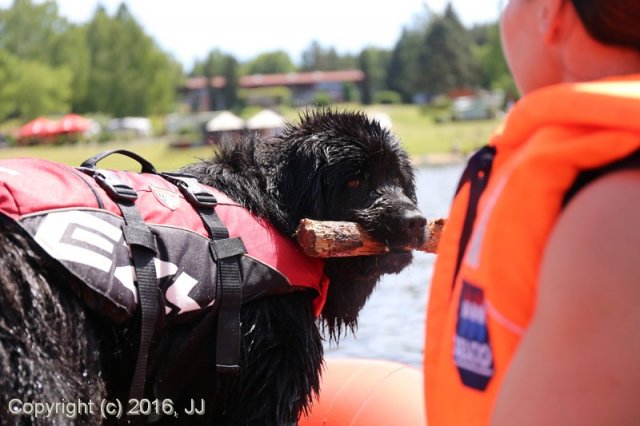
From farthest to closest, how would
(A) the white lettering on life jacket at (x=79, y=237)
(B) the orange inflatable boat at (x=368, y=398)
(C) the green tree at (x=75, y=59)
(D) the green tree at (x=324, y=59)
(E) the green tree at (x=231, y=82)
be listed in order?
(D) the green tree at (x=324, y=59) → (E) the green tree at (x=231, y=82) → (C) the green tree at (x=75, y=59) → (B) the orange inflatable boat at (x=368, y=398) → (A) the white lettering on life jacket at (x=79, y=237)

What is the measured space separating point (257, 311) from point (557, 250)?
229 centimetres

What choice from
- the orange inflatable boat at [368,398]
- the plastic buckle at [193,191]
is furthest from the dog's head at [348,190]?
the orange inflatable boat at [368,398]

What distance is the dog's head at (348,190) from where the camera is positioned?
12.0 feet

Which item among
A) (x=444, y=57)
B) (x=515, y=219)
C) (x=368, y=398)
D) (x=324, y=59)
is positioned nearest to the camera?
(x=515, y=219)

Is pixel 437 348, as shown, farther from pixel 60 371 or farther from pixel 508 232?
pixel 60 371

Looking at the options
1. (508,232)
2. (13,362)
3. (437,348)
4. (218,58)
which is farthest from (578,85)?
(218,58)

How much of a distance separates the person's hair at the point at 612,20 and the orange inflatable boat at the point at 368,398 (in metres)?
2.99

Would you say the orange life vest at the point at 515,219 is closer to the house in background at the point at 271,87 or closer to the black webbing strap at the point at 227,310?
the black webbing strap at the point at 227,310

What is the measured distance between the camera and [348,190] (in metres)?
3.78

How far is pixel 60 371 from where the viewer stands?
105 inches

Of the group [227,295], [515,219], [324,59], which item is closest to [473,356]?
[515,219]

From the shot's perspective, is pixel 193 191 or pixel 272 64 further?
pixel 272 64

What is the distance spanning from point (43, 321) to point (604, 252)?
6.62ft

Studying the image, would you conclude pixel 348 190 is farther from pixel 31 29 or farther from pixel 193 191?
pixel 31 29
